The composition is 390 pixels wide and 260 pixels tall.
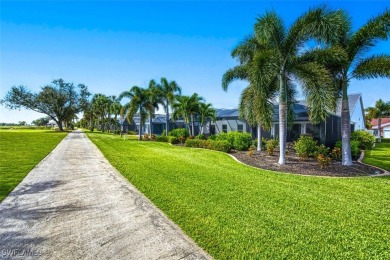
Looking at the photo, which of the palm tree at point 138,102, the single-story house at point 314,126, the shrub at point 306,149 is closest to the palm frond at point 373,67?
the single-story house at point 314,126

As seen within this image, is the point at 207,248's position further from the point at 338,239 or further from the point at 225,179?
the point at 225,179

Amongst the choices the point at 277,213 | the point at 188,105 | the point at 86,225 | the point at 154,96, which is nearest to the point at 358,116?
the point at 188,105

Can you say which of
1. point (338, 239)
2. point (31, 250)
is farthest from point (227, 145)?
point (31, 250)

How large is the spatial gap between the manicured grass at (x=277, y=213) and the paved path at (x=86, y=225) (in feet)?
1.38

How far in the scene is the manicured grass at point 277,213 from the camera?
12.2 feet

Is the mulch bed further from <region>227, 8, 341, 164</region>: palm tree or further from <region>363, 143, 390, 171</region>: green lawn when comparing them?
<region>363, 143, 390, 171</region>: green lawn

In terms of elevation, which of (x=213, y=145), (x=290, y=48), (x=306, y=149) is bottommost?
(x=213, y=145)

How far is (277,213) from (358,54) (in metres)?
10.1

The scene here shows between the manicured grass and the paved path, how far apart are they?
42 cm

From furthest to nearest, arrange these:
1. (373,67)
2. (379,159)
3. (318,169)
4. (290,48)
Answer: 1. (379,159)
2. (290,48)
3. (373,67)
4. (318,169)

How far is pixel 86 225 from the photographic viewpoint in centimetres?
452

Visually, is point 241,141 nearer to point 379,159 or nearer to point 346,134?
point 346,134

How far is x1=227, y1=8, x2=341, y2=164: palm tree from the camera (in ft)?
33.4

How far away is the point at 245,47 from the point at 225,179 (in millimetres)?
10164
